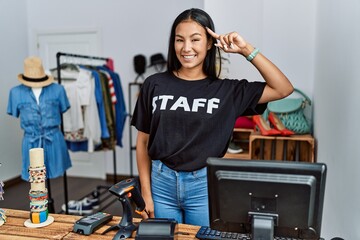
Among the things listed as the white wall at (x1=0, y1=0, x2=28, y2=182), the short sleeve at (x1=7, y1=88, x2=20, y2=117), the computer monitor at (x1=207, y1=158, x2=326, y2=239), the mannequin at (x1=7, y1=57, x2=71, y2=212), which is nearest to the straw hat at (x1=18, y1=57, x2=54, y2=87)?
the mannequin at (x1=7, y1=57, x2=71, y2=212)

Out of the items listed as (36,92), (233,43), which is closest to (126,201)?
(233,43)

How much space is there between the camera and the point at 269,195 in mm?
946

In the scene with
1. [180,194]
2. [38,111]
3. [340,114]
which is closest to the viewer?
[180,194]

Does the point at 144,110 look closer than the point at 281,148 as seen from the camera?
Yes

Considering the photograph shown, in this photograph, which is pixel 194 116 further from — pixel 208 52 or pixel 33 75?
pixel 33 75

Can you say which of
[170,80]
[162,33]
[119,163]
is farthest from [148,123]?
[119,163]

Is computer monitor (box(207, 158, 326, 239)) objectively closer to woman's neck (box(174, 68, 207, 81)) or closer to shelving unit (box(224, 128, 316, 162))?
woman's neck (box(174, 68, 207, 81))

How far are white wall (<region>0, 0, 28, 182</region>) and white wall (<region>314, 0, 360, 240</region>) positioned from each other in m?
3.60

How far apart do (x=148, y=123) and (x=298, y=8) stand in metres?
2.03

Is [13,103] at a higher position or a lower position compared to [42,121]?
higher

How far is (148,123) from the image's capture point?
153cm

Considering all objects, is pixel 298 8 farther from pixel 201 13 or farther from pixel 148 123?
pixel 148 123

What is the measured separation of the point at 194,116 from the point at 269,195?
53cm

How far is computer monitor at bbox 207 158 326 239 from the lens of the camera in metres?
0.91
